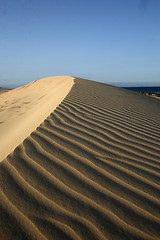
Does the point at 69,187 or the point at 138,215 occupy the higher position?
the point at 138,215

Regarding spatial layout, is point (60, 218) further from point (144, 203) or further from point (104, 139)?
point (104, 139)

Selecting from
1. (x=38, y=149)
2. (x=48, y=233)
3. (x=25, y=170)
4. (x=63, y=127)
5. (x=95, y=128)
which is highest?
(x=95, y=128)

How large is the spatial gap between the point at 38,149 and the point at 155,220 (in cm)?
136

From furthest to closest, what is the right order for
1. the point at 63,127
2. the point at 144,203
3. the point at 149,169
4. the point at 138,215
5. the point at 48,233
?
the point at 63,127 → the point at 149,169 → the point at 144,203 → the point at 138,215 → the point at 48,233

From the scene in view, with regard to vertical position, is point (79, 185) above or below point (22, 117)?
below

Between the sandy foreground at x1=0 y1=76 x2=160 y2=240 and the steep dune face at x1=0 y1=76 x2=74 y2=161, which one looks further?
the steep dune face at x1=0 y1=76 x2=74 y2=161

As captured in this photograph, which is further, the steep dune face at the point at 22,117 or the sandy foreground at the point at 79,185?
the steep dune face at the point at 22,117

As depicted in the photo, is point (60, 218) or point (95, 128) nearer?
point (60, 218)

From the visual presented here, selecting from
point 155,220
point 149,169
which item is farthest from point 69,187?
point 149,169

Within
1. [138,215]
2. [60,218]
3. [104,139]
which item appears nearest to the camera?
[60,218]

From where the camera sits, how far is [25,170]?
5.86 feet

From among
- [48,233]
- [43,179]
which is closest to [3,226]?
[48,233]

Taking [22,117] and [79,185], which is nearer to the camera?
[79,185]

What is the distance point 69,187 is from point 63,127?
1245 millimetres
